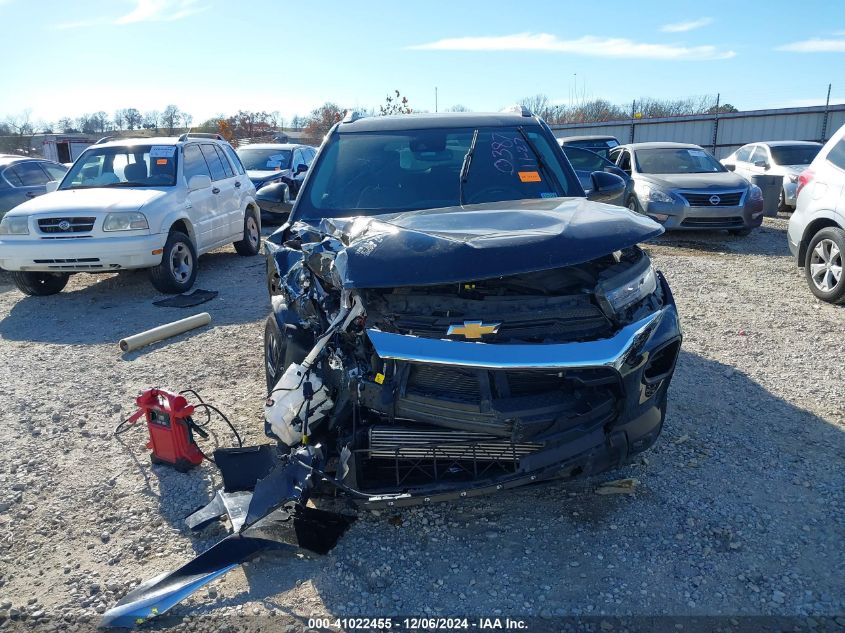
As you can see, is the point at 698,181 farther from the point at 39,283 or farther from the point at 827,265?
the point at 39,283

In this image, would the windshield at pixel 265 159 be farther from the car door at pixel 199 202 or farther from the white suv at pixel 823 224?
the white suv at pixel 823 224

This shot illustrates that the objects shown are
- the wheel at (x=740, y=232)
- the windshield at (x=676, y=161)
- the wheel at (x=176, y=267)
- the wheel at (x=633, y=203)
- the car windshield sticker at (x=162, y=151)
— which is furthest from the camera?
the windshield at (x=676, y=161)

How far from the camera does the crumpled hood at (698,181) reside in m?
10.5

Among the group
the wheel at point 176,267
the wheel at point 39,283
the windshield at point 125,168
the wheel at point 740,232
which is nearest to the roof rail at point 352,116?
the wheel at point 176,267

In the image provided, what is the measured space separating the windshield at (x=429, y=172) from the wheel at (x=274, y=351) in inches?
33.0

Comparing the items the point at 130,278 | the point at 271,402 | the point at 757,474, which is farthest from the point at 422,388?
the point at 130,278

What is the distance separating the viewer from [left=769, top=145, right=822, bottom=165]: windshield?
44.9 feet

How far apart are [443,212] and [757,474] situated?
2.20 m

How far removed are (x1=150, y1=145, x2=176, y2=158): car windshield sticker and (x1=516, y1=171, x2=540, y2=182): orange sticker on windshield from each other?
5681 mm

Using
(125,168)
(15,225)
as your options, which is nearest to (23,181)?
(125,168)

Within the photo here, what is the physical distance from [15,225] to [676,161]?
10319mm

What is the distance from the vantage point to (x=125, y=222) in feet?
23.8

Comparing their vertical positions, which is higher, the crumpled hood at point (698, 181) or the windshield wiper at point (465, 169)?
the windshield wiper at point (465, 169)

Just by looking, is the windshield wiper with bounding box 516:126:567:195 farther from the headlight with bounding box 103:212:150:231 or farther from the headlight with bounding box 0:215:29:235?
the headlight with bounding box 0:215:29:235
